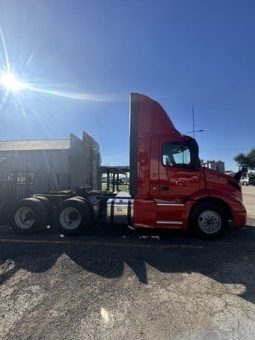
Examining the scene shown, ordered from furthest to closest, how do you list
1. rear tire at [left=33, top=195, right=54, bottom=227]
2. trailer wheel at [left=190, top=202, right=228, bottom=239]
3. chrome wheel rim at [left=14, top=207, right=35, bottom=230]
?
rear tire at [left=33, top=195, right=54, bottom=227], chrome wheel rim at [left=14, top=207, right=35, bottom=230], trailer wheel at [left=190, top=202, right=228, bottom=239]

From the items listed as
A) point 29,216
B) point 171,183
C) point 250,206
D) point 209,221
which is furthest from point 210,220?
point 250,206

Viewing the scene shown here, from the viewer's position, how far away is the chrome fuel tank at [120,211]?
9000 mm

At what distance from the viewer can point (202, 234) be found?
28.5 feet

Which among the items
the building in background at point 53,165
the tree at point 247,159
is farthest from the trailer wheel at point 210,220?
the tree at point 247,159

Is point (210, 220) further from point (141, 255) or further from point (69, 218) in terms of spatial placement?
point (69, 218)

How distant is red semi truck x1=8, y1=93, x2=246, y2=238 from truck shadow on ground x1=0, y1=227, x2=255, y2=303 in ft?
1.88

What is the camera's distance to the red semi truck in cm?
870

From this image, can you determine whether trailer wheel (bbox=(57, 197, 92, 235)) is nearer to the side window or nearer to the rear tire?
the rear tire

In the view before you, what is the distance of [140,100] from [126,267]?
15.8 feet

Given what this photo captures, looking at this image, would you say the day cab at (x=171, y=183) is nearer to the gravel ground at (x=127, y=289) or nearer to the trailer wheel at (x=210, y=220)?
the trailer wheel at (x=210, y=220)

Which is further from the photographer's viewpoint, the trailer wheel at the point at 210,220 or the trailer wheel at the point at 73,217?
the trailer wheel at the point at 73,217

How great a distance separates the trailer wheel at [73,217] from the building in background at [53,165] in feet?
11.2

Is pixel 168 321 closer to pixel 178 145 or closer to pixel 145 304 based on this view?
pixel 145 304

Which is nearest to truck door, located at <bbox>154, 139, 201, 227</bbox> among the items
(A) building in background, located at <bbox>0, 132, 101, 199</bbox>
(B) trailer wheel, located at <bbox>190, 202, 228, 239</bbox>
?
(B) trailer wheel, located at <bbox>190, 202, 228, 239</bbox>
